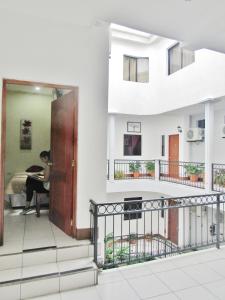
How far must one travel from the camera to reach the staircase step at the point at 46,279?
256 cm

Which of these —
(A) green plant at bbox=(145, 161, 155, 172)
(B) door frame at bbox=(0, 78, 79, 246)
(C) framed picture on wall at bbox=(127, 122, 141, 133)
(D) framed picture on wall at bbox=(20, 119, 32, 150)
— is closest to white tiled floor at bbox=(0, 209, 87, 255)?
(B) door frame at bbox=(0, 78, 79, 246)

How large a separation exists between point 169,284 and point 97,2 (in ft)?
12.1

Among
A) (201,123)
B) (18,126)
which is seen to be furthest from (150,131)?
(18,126)

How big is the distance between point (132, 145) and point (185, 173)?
2.88 meters

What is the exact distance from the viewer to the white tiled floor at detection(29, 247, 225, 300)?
265cm

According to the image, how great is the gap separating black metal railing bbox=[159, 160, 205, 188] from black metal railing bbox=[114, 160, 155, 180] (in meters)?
0.48

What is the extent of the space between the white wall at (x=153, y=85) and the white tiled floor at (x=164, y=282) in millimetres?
5480

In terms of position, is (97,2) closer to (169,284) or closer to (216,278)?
(169,284)

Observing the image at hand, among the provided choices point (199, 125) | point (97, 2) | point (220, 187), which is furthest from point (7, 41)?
point (199, 125)

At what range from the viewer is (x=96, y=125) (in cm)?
366

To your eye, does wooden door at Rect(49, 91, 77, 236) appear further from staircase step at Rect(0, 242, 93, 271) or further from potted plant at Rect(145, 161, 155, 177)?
potted plant at Rect(145, 161, 155, 177)

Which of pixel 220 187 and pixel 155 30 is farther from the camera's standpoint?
pixel 220 187

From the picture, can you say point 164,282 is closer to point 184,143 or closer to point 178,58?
point 184,143

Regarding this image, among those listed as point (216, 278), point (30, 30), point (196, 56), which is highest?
point (196, 56)
